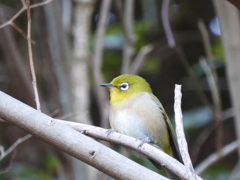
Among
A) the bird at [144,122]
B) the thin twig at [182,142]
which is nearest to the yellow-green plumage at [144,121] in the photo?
the bird at [144,122]

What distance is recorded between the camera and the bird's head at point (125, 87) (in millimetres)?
3443

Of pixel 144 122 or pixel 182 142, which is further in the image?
pixel 144 122

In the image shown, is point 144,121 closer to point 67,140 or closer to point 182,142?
point 182,142

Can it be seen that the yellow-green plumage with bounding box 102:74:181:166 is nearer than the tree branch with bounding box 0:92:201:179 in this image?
No

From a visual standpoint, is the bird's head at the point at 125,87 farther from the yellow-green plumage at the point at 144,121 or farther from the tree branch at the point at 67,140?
the tree branch at the point at 67,140

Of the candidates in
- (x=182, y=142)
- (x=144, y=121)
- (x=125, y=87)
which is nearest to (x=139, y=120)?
(x=144, y=121)

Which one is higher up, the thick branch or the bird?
the bird

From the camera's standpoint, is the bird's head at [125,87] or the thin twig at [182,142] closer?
the thin twig at [182,142]

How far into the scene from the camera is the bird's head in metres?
3.44

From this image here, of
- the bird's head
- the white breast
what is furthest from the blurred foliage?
the white breast

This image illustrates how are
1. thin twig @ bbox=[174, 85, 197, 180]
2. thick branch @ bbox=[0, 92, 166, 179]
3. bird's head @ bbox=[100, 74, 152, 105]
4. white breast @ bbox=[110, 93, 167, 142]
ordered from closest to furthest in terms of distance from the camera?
1. thick branch @ bbox=[0, 92, 166, 179]
2. thin twig @ bbox=[174, 85, 197, 180]
3. white breast @ bbox=[110, 93, 167, 142]
4. bird's head @ bbox=[100, 74, 152, 105]

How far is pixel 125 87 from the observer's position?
3.48 meters

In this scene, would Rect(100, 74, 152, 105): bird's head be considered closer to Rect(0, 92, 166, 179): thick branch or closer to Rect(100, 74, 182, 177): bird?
Rect(100, 74, 182, 177): bird

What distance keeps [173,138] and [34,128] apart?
1.60 metres
